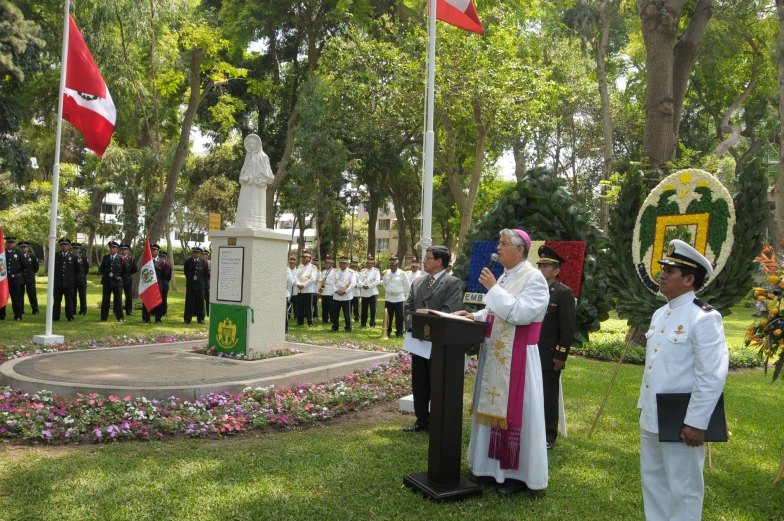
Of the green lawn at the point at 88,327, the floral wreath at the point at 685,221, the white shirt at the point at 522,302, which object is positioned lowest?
the green lawn at the point at 88,327

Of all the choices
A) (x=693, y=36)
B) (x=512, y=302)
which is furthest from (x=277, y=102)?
(x=512, y=302)

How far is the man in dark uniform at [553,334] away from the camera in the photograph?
19.1ft

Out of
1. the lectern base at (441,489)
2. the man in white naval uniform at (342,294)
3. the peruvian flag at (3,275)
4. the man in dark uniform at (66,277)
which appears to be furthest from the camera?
the man in white naval uniform at (342,294)

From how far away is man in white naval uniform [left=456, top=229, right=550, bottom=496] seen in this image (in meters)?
4.48

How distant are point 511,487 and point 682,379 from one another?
168 centimetres

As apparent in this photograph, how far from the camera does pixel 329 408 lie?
7051mm

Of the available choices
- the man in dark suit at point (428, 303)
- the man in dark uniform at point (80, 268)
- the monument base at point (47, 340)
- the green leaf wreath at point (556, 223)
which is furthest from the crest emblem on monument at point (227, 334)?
the man in dark uniform at point (80, 268)

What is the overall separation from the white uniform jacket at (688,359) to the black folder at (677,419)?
0.20 ft

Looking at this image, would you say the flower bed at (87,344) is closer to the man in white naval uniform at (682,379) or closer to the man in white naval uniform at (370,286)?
the man in white naval uniform at (370,286)

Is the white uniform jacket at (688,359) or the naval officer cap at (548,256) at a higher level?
the naval officer cap at (548,256)

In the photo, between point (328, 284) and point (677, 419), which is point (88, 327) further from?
point (677, 419)

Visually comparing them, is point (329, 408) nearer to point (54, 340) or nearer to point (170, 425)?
point (170, 425)

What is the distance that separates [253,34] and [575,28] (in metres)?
13.1

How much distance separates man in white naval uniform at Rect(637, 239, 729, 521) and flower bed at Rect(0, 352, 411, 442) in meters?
3.85
